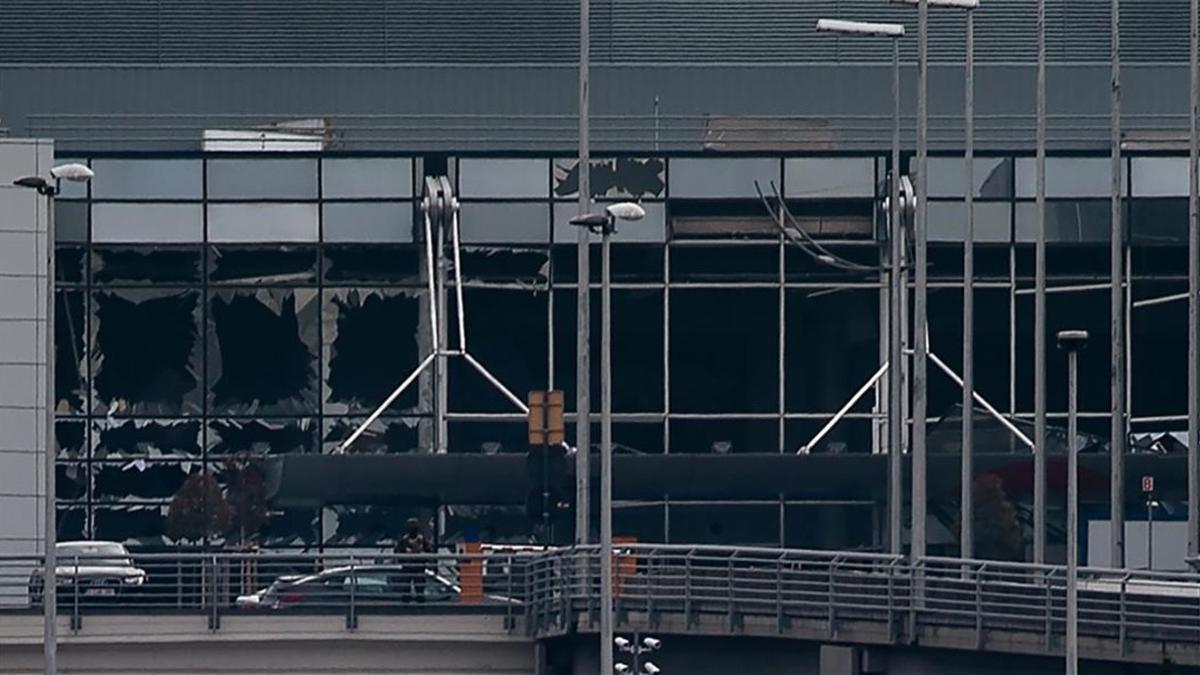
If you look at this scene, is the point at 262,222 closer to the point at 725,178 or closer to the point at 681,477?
the point at 725,178

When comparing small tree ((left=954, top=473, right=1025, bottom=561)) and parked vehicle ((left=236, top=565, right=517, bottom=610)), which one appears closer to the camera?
parked vehicle ((left=236, top=565, right=517, bottom=610))

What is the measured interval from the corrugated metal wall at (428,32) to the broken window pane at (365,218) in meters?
7.78

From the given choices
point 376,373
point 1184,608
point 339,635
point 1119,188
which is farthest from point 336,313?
point 1184,608

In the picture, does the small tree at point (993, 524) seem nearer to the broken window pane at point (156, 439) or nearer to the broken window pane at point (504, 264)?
the broken window pane at point (504, 264)

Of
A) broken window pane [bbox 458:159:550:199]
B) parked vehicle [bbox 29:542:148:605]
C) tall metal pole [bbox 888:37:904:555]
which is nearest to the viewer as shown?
parked vehicle [bbox 29:542:148:605]

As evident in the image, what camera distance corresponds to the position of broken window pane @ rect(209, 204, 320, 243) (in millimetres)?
56281

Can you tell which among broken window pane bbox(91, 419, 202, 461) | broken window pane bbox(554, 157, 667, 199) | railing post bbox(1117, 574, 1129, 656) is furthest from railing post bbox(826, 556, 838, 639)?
broken window pane bbox(91, 419, 202, 461)

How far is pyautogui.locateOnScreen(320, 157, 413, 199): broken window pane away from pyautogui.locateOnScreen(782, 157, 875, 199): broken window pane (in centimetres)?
616

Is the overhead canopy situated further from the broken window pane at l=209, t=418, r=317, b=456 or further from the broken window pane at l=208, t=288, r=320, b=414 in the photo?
the broken window pane at l=208, t=288, r=320, b=414

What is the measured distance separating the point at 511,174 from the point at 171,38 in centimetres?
1038

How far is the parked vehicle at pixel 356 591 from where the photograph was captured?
3888cm

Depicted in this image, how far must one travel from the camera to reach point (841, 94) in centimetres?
6241

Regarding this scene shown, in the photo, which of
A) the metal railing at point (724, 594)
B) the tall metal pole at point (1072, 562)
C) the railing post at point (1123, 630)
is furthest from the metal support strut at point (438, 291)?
the railing post at point (1123, 630)

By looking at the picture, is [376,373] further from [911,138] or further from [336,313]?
[911,138]
